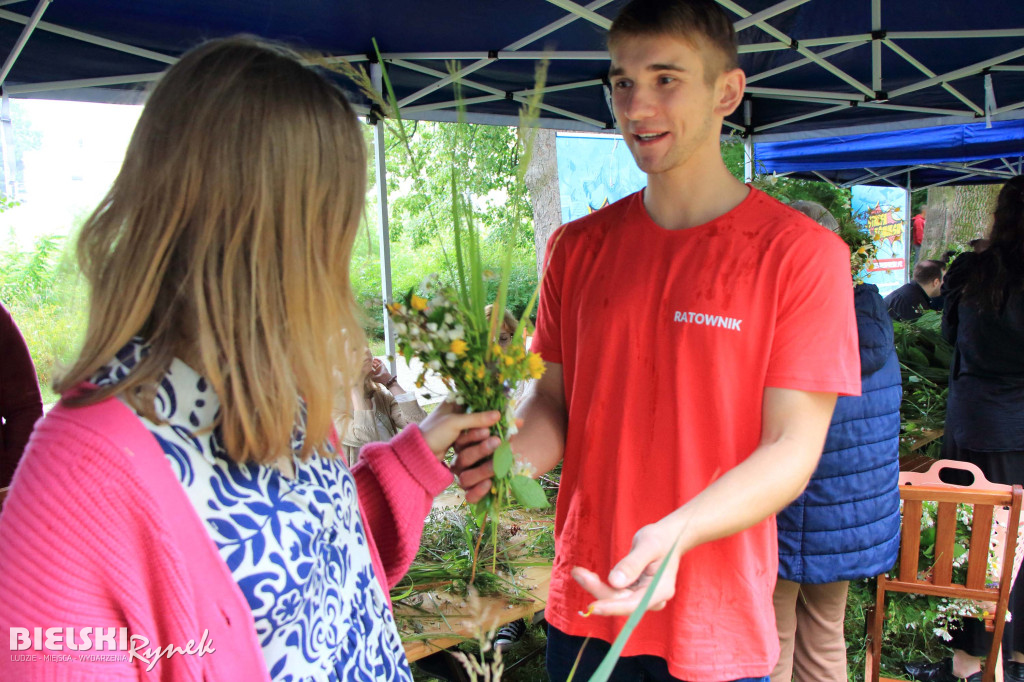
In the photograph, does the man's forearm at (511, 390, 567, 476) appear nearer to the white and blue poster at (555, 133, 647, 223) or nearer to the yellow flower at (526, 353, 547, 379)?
the yellow flower at (526, 353, 547, 379)

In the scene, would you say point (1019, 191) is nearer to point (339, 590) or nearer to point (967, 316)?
point (967, 316)

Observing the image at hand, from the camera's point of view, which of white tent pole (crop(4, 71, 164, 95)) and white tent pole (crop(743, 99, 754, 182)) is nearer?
white tent pole (crop(4, 71, 164, 95))

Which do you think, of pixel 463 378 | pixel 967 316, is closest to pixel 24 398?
pixel 463 378

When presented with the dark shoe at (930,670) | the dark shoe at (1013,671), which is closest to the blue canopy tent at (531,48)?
the dark shoe at (1013,671)

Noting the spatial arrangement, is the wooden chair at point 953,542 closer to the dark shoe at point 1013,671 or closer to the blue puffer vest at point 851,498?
the blue puffer vest at point 851,498

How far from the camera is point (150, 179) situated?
2.90 ft

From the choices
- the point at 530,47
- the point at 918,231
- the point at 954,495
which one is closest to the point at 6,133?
the point at 530,47

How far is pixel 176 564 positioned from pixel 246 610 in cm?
10

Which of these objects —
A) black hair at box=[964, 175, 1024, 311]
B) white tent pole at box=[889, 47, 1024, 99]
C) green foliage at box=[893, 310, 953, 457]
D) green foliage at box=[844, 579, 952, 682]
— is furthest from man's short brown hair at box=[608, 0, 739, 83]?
green foliage at box=[893, 310, 953, 457]

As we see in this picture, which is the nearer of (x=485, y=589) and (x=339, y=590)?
(x=339, y=590)

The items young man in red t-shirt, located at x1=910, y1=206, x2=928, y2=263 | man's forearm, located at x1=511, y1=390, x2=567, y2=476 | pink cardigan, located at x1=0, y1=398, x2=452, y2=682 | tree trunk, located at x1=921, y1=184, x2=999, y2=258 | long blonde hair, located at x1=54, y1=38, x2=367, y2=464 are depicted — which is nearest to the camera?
pink cardigan, located at x1=0, y1=398, x2=452, y2=682

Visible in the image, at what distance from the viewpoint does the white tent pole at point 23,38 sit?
2867mm

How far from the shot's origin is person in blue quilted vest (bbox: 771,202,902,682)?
2.56 metres

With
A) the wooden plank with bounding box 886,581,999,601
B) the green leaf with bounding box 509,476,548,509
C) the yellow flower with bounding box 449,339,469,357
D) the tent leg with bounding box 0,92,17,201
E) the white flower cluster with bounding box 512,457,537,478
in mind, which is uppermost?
the tent leg with bounding box 0,92,17,201
